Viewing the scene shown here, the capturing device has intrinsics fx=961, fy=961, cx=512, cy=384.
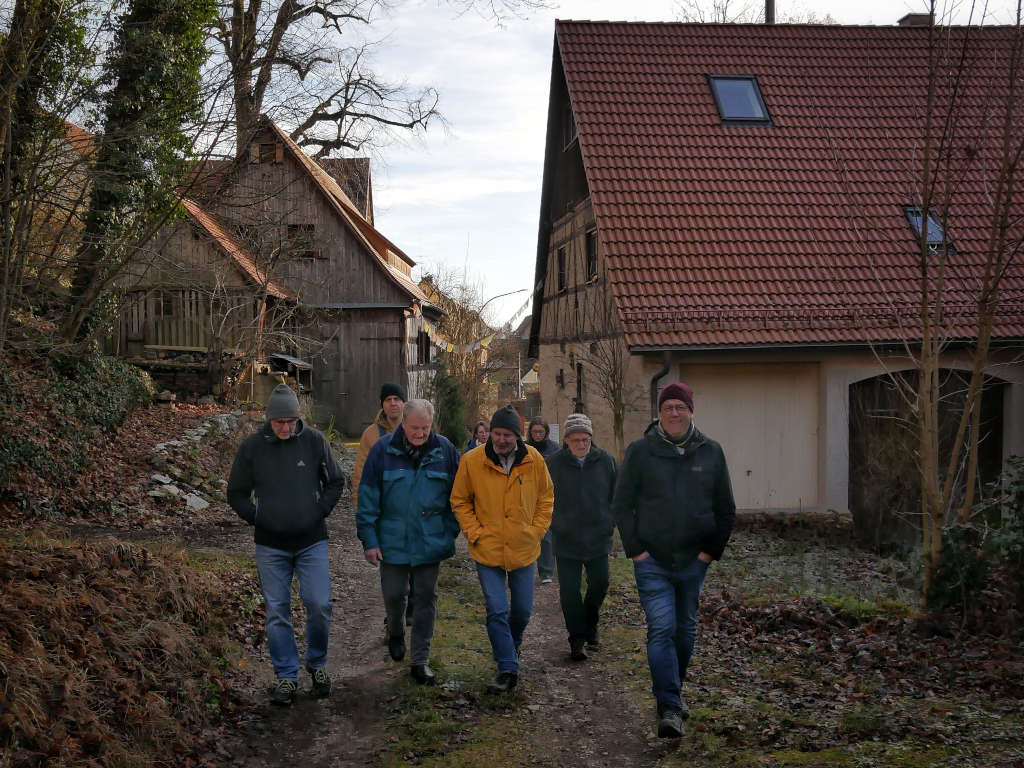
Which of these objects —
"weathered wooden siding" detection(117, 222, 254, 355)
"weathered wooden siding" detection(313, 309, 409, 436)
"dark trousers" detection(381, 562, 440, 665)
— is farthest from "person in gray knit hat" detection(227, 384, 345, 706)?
"weathered wooden siding" detection(313, 309, 409, 436)

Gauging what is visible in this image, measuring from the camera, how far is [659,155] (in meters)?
17.4

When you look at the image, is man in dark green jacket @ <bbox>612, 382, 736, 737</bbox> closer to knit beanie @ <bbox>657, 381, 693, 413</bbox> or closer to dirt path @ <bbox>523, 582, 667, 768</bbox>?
knit beanie @ <bbox>657, 381, 693, 413</bbox>

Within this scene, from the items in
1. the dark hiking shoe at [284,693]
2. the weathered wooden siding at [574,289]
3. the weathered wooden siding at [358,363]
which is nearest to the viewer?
the dark hiking shoe at [284,693]

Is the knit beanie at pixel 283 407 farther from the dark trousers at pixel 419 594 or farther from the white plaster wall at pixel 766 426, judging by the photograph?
the white plaster wall at pixel 766 426

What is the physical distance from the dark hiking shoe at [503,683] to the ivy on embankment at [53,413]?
7.56 meters

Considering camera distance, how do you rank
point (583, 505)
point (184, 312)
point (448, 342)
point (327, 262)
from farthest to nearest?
point (448, 342), point (327, 262), point (184, 312), point (583, 505)

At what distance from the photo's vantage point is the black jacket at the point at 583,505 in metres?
6.98

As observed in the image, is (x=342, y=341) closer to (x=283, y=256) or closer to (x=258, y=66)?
(x=283, y=256)

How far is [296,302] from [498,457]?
19.0 m

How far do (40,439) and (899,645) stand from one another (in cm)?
1029

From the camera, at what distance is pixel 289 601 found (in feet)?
19.0

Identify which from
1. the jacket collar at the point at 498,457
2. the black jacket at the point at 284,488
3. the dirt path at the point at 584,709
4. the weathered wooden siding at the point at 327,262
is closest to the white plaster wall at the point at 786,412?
the dirt path at the point at 584,709

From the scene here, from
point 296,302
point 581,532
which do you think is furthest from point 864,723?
point 296,302

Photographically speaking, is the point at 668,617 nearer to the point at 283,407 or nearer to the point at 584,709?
the point at 584,709
